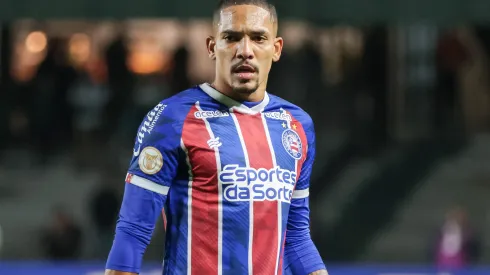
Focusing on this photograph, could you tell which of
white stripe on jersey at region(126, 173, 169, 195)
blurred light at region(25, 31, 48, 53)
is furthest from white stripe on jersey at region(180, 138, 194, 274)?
blurred light at region(25, 31, 48, 53)

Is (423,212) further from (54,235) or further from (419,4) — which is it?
(54,235)

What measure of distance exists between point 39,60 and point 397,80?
568 cm

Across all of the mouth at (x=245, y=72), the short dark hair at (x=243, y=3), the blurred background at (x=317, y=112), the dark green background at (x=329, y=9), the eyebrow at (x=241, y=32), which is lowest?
the blurred background at (x=317, y=112)

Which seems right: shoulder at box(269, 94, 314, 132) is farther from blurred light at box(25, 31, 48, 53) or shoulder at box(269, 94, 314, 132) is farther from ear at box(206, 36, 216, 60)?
blurred light at box(25, 31, 48, 53)

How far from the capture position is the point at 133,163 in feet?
14.5

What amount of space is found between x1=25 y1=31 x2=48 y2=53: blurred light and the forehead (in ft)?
48.9

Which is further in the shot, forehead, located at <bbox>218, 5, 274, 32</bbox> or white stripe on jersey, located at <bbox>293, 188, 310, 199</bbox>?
white stripe on jersey, located at <bbox>293, 188, 310, 199</bbox>

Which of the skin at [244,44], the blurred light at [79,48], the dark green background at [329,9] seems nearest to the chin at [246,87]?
the skin at [244,44]

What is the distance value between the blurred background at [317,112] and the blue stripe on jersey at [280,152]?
11.9 metres

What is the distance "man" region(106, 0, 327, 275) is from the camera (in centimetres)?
438

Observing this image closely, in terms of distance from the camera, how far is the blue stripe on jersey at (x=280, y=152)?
457 centimetres

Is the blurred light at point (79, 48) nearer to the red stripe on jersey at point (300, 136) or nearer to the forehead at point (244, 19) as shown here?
the red stripe on jersey at point (300, 136)

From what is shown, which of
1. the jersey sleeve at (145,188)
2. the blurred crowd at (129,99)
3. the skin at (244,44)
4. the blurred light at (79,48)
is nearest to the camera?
the jersey sleeve at (145,188)

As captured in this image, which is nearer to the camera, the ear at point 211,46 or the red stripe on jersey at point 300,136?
the ear at point 211,46
